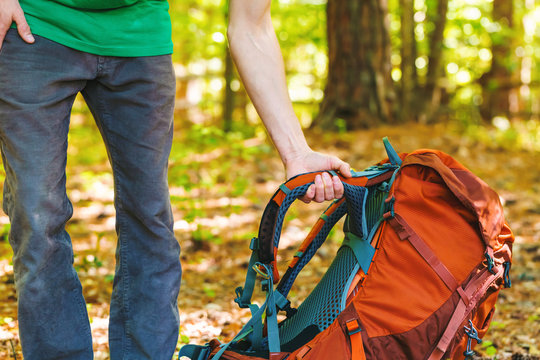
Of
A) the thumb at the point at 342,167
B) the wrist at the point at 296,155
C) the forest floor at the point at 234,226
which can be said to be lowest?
the forest floor at the point at 234,226

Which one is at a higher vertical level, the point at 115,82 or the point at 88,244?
the point at 115,82

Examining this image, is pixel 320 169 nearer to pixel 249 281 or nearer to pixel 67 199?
pixel 249 281

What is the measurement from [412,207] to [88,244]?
3.04 meters

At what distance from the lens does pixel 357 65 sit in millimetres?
7066

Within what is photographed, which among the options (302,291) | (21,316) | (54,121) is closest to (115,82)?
(54,121)

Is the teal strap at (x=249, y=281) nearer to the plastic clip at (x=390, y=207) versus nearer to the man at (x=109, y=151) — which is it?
the man at (x=109, y=151)

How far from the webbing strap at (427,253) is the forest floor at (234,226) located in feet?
2.81

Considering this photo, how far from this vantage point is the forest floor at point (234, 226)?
9.40ft

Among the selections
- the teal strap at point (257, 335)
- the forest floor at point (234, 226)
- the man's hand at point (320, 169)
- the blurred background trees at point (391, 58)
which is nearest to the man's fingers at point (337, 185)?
the man's hand at point (320, 169)

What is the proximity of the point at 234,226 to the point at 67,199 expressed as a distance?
9.60ft

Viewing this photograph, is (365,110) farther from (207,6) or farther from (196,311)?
(207,6)

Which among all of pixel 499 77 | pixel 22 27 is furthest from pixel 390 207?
pixel 499 77

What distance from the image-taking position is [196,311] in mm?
3055

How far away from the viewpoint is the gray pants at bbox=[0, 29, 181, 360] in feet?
5.28
